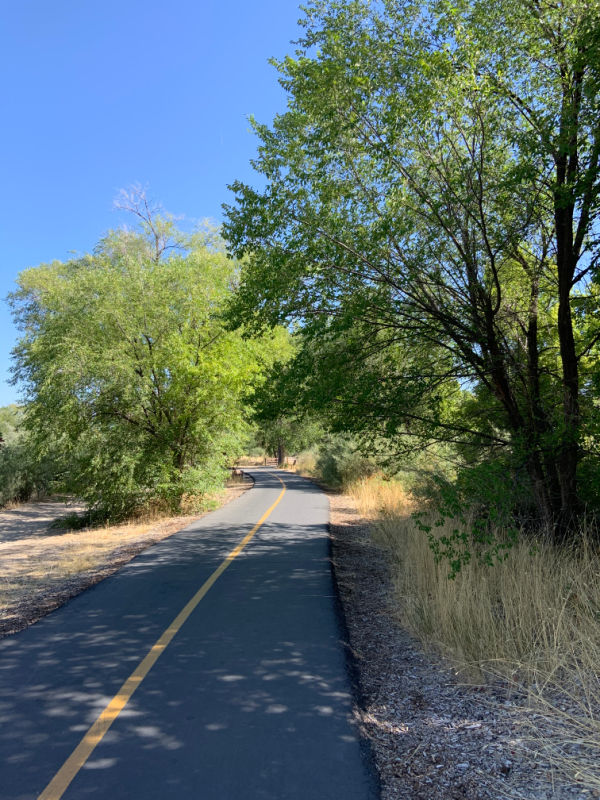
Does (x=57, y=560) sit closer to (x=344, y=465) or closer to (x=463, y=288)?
(x=463, y=288)

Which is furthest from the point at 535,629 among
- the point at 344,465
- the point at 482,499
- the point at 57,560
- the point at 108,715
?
the point at 344,465

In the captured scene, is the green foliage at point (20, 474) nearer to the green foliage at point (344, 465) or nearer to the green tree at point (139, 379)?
the green tree at point (139, 379)

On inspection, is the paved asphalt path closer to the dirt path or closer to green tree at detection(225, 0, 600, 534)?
green tree at detection(225, 0, 600, 534)

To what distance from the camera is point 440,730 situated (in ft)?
11.9

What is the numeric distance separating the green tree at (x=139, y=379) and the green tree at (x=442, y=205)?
7.79 m

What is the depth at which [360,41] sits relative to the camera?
7.18 m

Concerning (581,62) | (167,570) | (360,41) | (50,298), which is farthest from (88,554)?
(581,62)

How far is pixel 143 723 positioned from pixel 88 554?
8.29 metres

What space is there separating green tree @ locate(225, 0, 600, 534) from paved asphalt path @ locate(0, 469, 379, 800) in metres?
3.35

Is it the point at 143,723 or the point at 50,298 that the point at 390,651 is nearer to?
the point at 143,723

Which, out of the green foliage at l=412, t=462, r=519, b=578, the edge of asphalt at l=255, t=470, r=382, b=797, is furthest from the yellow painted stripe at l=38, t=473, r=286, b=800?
the green foliage at l=412, t=462, r=519, b=578

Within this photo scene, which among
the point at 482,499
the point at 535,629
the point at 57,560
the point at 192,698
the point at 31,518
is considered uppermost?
the point at 482,499

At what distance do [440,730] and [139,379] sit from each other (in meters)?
13.7

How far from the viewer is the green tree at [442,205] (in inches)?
262
